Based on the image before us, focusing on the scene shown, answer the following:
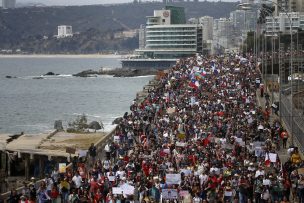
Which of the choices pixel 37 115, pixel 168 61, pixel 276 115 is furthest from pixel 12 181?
pixel 168 61

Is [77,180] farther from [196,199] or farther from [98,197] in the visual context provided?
[196,199]

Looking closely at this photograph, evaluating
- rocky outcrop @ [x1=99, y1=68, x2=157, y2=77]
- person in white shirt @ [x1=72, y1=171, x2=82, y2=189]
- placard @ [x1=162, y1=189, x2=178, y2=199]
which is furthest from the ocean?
placard @ [x1=162, y1=189, x2=178, y2=199]

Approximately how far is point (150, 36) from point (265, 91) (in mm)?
138840

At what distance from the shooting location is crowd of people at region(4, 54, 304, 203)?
18.8 metres

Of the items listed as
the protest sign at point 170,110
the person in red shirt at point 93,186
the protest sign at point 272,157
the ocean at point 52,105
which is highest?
the protest sign at point 272,157

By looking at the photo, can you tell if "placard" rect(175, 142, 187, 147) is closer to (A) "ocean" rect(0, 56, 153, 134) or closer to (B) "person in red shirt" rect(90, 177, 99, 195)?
(B) "person in red shirt" rect(90, 177, 99, 195)

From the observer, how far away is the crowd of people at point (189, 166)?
61.6ft

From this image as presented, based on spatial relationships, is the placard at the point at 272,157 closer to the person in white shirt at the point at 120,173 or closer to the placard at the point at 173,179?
the placard at the point at 173,179

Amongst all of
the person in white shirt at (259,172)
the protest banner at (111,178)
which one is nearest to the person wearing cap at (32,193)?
the protest banner at (111,178)

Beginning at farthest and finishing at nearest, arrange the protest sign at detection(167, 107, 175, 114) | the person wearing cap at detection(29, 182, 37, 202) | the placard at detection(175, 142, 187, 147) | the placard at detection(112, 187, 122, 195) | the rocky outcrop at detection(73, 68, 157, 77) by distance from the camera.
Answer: the rocky outcrop at detection(73, 68, 157, 77) → the protest sign at detection(167, 107, 175, 114) → the placard at detection(175, 142, 187, 147) → the person wearing cap at detection(29, 182, 37, 202) → the placard at detection(112, 187, 122, 195)

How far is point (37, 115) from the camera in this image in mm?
83375

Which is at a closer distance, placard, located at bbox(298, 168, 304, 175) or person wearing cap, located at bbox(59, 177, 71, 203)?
person wearing cap, located at bbox(59, 177, 71, 203)

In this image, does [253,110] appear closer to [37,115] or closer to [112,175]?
[112,175]

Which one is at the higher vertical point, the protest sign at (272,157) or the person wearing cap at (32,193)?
the protest sign at (272,157)
